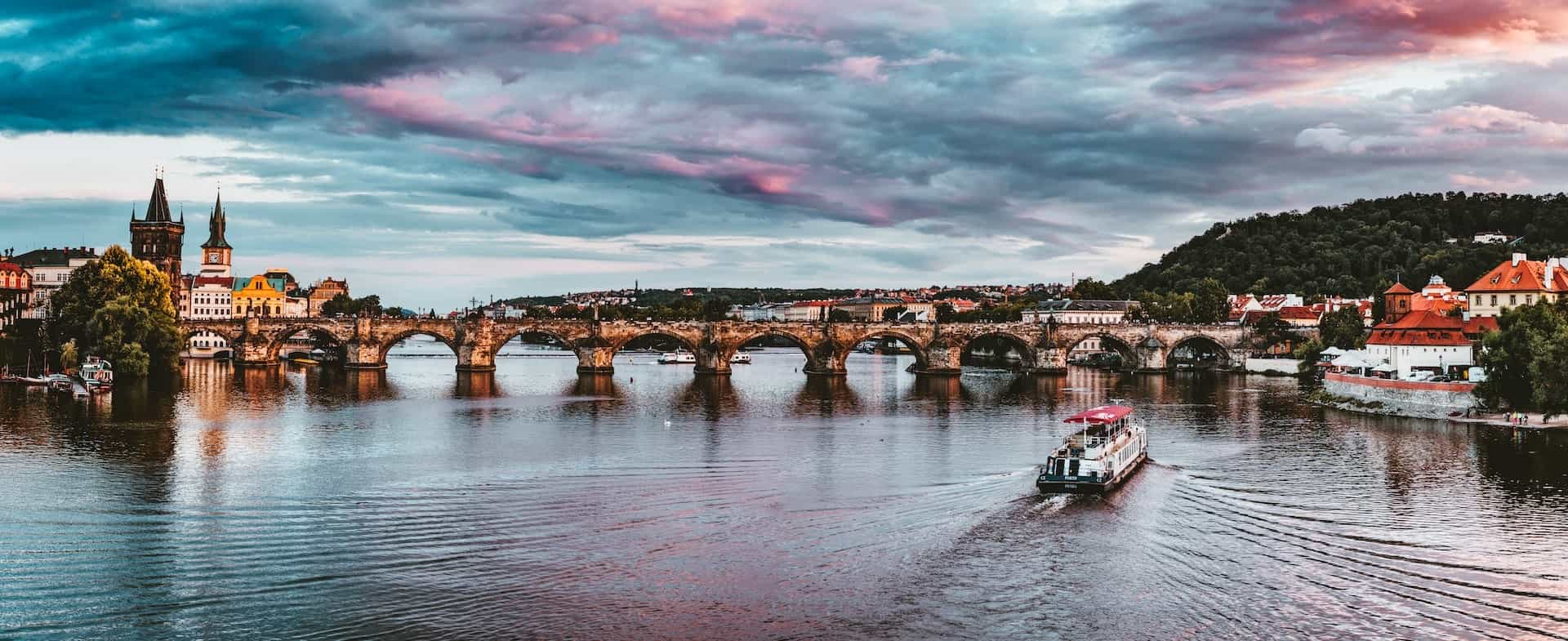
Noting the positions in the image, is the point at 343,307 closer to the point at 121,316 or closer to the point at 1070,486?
the point at 121,316

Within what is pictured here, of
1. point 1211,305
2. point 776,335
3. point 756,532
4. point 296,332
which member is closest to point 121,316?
point 296,332

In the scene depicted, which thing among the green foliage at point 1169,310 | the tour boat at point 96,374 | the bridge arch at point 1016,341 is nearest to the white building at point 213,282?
the tour boat at point 96,374

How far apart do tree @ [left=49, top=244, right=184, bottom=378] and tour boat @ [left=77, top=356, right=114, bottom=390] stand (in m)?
1.85

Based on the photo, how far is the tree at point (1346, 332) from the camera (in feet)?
249

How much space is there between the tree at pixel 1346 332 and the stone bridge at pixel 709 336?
19027 millimetres

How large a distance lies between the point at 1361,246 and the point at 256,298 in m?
150

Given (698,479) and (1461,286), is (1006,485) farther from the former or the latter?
(1461,286)

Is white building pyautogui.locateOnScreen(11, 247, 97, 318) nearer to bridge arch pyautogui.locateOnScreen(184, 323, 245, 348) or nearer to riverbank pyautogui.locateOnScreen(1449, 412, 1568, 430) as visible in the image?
bridge arch pyautogui.locateOnScreen(184, 323, 245, 348)

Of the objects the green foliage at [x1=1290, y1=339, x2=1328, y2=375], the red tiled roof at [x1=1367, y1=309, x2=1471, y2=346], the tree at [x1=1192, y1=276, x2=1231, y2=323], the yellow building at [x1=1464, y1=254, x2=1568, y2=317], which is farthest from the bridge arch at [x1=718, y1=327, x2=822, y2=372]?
the tree at [x1=1192, y1=276, x2=1231, y2=323]

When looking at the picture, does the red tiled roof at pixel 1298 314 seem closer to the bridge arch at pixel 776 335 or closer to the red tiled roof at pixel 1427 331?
the bridge arch at pixel 776 335

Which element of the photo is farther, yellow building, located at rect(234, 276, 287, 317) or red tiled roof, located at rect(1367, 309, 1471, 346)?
yellow building, located at rect(234, 276, 287, 317)

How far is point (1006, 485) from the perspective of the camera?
116 feet

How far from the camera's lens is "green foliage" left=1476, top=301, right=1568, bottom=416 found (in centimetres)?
4669

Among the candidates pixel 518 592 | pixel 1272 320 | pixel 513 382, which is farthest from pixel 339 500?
pixel 1272 320
